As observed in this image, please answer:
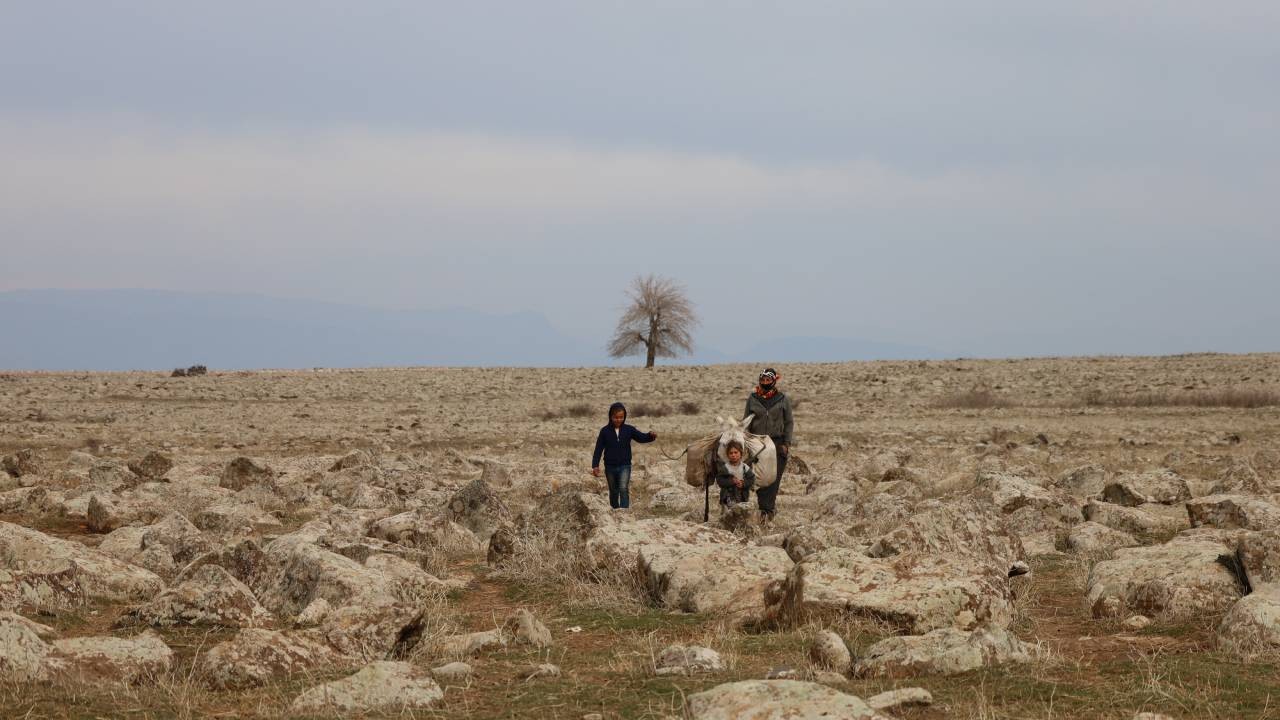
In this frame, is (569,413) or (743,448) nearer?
(743,448)

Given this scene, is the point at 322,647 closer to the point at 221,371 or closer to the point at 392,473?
the point at 392,473

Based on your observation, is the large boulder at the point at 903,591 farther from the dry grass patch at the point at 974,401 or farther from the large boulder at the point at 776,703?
the dry grass patch at the point at 974,401

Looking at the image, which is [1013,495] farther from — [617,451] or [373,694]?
[373,694]

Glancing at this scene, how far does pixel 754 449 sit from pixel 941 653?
6861mm

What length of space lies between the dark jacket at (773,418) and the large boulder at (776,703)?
9.22 metres

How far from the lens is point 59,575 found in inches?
393

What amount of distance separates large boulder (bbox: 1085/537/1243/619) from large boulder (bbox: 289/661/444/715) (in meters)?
5.34

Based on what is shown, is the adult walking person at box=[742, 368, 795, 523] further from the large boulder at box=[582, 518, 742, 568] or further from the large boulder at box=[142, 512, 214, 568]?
the large boulder at box=[142, 512, 214, 568]

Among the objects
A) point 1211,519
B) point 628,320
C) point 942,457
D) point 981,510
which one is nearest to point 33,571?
point 981,510

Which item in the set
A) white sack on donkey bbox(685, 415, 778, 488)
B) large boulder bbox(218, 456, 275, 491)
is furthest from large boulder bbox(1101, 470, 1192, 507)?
large boulder bbox(218, 456, 275, 491)

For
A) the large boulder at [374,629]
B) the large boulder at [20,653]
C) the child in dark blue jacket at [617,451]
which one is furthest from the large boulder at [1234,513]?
the large boulder at [20,653]

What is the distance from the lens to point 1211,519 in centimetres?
1272

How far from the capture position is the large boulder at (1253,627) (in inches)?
304

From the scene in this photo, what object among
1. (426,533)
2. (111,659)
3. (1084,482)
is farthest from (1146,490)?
(111,659)
